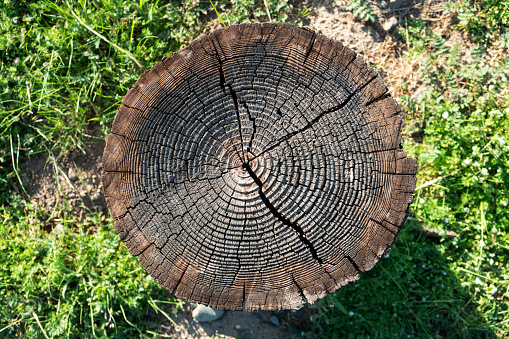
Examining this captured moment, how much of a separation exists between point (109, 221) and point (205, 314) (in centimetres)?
130

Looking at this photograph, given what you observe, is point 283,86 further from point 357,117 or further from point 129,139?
point 129,139

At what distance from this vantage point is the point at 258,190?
87.9 inches

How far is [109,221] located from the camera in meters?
3.59

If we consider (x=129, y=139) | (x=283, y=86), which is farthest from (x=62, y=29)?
(x=283, y=86)

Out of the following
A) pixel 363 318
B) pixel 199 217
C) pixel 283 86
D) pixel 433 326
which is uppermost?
pixel 283 86

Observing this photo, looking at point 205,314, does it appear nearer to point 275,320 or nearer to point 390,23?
point 275,320

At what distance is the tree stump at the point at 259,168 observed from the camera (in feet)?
7.40

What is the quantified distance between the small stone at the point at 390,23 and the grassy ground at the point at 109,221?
0.15m

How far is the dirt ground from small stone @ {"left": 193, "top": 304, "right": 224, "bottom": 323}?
86mm

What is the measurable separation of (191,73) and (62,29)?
1905 mm

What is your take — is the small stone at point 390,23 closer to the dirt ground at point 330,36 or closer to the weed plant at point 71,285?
the dirt ground at point 330,36

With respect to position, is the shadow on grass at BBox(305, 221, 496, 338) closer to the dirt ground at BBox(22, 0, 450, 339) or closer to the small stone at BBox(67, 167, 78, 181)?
the dirt ground at BBox(22, 0, 450, 339)

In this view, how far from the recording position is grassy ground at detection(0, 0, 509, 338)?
338 cm

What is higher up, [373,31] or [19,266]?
[373,31]
